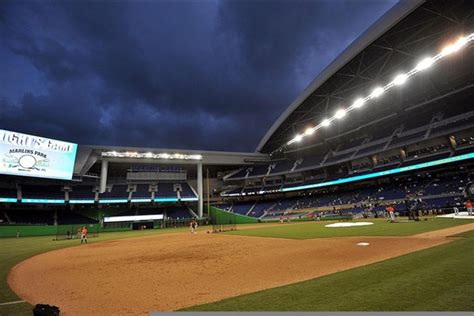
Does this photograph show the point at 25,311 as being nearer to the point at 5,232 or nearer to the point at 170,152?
the point at 5,232

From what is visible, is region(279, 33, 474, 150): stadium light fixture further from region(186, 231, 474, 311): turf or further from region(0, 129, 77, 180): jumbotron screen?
region(0, 129, 77, 180): jumbotron screen

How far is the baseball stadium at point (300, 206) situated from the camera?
18.8 feet

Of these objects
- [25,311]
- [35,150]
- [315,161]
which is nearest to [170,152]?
[35,150]

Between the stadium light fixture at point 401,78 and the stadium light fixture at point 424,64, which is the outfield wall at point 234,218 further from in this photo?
the stadium light fixture at point 401,78

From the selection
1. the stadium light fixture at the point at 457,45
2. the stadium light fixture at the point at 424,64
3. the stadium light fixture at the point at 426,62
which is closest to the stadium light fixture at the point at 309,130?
the stadium light fixture at the point at 424,64

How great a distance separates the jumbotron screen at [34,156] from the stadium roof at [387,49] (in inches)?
1572

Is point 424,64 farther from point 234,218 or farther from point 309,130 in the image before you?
point 234,218

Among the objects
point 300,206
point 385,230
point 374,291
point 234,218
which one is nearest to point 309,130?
point 300,206

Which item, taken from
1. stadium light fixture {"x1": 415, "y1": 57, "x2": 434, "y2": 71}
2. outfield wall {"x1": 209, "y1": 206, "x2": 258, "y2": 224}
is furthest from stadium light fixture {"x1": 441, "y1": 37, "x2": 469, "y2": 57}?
outfield wall {"x1": 209, "y1": 206, "x2": 258, "y2": 224}

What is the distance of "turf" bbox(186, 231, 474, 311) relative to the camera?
3.88 meters

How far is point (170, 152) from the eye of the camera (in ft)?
197

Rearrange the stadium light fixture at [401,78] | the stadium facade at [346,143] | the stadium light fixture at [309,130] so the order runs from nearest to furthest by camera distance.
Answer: the stadium facade at [346,143] → the stadium light fixture at [401,78] → the stadium light fixture at [309,130]

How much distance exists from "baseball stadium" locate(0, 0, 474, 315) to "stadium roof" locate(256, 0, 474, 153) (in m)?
0.18

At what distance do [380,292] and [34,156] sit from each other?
51.2 m
